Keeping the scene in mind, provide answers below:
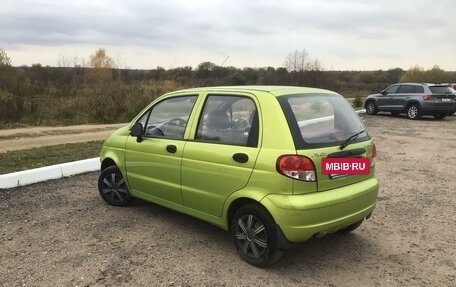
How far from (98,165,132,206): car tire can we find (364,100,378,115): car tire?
18.6 m

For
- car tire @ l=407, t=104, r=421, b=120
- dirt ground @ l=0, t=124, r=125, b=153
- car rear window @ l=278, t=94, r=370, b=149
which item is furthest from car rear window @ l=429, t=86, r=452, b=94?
car rear window @ l=278, t=94, r=370, b=149

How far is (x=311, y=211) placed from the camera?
3820 mm

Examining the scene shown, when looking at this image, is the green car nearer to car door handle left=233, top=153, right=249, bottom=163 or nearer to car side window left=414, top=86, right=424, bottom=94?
car door handle left=233, top=153, right=249, bottom=163

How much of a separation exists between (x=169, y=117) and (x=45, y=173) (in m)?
3.34

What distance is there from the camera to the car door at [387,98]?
21.5 metres

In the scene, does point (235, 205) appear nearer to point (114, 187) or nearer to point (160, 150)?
point (160, 150)

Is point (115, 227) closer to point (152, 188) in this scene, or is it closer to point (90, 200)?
point (152, 188)

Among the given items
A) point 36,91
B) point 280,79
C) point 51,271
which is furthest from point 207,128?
point 280,79

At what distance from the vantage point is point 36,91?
22.3 metres

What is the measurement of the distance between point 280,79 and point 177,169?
29.4 m

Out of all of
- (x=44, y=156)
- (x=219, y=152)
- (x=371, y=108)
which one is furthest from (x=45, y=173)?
(x=371, y=108)

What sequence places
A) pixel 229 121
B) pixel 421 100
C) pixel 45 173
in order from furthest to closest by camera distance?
pixel 421 100
pixel 45 173
pixel 229 121

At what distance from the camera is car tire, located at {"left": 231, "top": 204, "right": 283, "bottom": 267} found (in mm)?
4016

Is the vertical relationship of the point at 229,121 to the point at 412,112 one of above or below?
above
